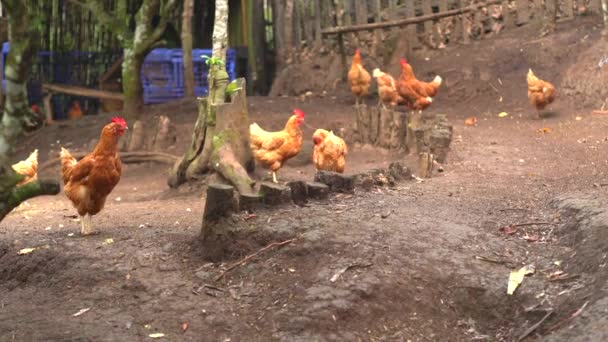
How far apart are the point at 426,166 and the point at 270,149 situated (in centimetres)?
156

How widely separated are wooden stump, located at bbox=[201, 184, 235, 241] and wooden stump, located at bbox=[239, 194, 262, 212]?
250 millimetres

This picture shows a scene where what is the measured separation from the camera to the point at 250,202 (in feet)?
19.3

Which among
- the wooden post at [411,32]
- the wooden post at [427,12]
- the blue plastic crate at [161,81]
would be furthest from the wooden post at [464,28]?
the blue plastic crate at [161,81]

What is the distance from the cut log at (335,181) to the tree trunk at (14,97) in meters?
2.61

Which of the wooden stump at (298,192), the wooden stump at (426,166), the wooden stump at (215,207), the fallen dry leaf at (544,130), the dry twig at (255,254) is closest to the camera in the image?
the dry twig at (255,254)

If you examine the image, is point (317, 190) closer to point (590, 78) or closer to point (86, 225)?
point (86, 225)

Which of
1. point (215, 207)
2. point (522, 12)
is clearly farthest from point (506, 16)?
point (215, 207)

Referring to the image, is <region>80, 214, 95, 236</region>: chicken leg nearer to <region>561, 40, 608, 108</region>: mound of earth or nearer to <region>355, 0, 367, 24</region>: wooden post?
<region>561, 40, 608, 108</region>: mound of earth

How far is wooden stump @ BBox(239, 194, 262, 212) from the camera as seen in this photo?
5863 millimetres

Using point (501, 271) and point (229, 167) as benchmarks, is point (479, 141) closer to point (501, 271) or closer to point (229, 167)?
point (229, 167)

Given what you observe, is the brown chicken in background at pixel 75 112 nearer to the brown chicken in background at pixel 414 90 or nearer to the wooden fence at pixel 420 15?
the wooden fence at pixel 420 15

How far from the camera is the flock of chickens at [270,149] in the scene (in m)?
6.25

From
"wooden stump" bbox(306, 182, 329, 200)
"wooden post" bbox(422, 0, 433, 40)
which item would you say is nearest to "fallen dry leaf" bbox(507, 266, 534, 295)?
"wooden stump" bbox(306, 182, 329, 200)

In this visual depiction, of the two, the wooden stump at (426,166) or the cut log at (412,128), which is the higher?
the cut log at (412,128)
